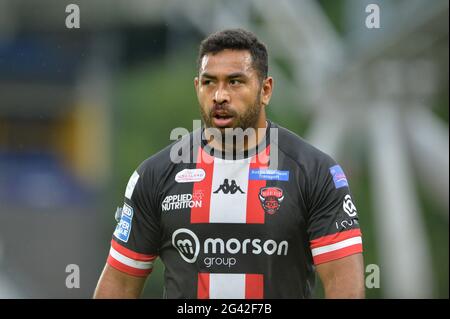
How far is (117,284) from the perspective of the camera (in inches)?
221

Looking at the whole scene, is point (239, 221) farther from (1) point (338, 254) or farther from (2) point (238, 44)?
(2) point (238, 44)

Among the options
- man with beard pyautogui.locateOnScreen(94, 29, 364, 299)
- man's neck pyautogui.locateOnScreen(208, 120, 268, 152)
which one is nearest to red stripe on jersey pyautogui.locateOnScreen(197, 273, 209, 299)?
man with beard pyautogui.locateOnScreen(94, 29, 364, 299)

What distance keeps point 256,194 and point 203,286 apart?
0.53 m

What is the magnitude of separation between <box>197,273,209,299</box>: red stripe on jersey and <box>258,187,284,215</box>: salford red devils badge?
1.49 ft

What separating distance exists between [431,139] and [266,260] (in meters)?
12.1

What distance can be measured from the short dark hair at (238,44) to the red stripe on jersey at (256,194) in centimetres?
41

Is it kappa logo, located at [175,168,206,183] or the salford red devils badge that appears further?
kappa logo, located at [175,168,206,183]

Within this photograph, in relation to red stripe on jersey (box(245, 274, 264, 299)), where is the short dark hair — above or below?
above

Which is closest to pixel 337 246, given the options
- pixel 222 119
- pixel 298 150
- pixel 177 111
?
pixel 298 150

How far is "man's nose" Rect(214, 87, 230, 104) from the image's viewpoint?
5.36 meters

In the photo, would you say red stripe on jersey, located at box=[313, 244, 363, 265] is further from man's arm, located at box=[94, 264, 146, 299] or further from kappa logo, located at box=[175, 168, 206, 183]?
man's arm, located at box=[94, 264, 146, 299]

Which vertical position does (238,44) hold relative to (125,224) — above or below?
above

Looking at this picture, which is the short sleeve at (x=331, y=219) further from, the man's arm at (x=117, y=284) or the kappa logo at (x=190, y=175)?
the man's arm at (x=117, y=284)

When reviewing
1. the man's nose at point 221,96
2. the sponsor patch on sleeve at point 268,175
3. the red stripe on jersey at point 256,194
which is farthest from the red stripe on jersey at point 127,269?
the man's nose at point 221,96
